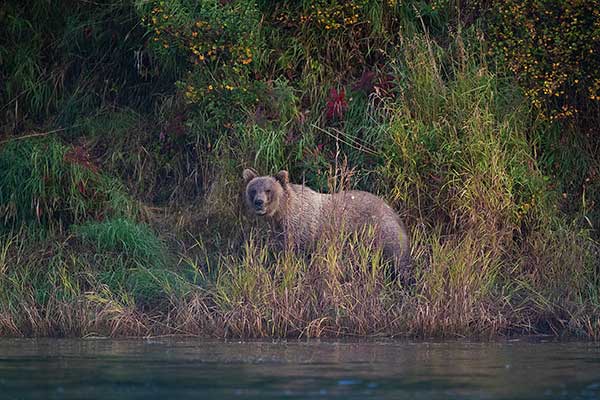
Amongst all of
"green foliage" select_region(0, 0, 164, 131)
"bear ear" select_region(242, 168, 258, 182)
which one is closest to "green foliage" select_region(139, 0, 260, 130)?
"bear ear" select_region(242, 168, 258, 182)

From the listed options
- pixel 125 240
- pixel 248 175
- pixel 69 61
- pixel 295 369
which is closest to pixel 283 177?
pixel 248 175

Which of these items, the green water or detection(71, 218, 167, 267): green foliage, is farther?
detection(71, 218, 167, 267): green foliage

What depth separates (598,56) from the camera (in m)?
11.8

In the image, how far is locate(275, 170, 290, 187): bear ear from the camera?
37.6 ft

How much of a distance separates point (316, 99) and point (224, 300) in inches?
135

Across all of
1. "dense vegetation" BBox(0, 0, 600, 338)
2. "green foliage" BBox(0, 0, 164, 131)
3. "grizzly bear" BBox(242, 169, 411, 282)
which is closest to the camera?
"dense vegetation" BBox(0, 0, 600, 338)

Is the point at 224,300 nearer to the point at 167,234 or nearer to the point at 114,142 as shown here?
the point at 167,234

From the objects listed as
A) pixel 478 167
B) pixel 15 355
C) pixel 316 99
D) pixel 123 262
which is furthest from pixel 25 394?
pixel 316 99

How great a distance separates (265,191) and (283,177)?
0.23 metres

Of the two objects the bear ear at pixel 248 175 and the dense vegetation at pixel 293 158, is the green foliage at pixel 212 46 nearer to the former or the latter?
the dense vegetation at pixel 293 158

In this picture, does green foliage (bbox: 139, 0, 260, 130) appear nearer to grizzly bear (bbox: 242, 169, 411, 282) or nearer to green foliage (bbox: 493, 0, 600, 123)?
grizzly bear (bbox: 242, 169, 411, 282)

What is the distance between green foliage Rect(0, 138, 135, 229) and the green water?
8.41 feet

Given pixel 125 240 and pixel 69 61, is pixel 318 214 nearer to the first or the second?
pixel 125 240

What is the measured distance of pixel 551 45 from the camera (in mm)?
11734
